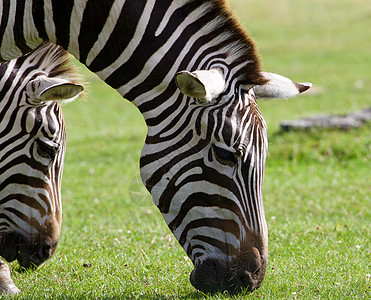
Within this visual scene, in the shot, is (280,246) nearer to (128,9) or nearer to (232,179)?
(232,179)

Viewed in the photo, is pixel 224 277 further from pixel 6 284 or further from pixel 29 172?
pixel 29 172

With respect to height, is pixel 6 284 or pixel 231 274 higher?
pixel 231 274

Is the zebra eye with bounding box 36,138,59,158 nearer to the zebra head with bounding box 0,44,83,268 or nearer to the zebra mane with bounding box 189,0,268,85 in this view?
the zebra head with bounding box 0,44,83,268

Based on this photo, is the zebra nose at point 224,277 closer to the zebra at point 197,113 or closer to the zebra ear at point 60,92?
the zebra at point 197,113

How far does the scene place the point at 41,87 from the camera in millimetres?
4766

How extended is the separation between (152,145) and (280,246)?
96.9 inches

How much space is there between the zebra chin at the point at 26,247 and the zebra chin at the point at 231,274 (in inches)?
61.7

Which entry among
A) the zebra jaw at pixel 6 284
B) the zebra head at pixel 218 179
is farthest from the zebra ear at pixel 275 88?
the zebra jaw at pixel 6 284

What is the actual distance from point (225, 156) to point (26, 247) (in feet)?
6.91

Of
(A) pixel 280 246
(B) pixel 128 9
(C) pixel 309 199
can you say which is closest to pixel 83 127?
(C) pixel 309 199

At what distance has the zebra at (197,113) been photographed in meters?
3.69

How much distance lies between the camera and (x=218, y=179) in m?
3.70

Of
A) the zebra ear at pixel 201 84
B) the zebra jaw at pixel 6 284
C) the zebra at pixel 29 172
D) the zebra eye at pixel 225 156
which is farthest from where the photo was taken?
the zebra at pixel 29 172

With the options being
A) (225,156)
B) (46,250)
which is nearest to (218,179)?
(225,156)
